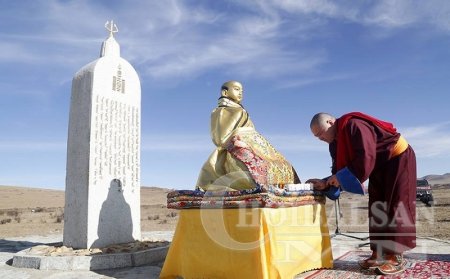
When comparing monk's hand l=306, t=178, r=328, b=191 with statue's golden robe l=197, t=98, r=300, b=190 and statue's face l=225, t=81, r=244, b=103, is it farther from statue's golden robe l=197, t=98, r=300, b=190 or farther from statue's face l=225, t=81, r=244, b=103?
statue's face l=225, t=81, r=244, b=103

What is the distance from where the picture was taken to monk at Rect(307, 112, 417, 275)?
369 centimetres

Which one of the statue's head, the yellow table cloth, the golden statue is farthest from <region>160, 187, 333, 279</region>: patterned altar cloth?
the statue's head

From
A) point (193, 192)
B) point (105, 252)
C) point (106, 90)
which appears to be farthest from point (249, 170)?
point (106, 90)

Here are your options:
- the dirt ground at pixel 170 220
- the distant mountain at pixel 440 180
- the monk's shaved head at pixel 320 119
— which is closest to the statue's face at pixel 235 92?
the monk's shaved head at pixel 320 119

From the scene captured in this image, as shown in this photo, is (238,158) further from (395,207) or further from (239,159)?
(395,207)

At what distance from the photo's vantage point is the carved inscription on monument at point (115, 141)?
18.3 feet

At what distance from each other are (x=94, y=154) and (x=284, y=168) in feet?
8.87

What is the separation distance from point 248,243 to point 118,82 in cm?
364

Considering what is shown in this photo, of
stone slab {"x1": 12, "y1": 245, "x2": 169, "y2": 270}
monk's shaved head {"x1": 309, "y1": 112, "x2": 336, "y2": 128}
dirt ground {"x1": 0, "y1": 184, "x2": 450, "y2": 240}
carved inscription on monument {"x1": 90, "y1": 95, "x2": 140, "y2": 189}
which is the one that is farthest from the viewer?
dirt ground {"x1": 0, "y1": 184, "x2": 450, "y2": 240}

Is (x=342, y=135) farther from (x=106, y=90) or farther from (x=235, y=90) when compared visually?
(x=106, y=90)

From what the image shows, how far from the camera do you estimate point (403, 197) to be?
3.84 metres

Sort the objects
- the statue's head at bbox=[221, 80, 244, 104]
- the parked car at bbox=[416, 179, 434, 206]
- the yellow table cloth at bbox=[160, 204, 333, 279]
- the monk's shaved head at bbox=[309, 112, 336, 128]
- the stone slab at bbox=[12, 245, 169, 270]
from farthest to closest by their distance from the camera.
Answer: the parked car at bbox=[416, 179, 434, 206] < the statue's head at bbox=[221, 80, 244, 104] < the stone slab at bbox=[12, 245, 169, 270] < the monk's shaved head at bbox=[309, 112, 336, 128] < the yellow table cloth at bbox=[160, 204, 333, 279]

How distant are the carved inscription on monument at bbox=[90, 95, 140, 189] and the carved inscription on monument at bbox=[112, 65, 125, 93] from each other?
0.22 metres

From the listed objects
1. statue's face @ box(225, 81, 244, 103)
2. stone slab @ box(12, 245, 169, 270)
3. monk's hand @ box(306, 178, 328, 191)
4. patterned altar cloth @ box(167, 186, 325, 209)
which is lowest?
stone slab @ box(12, 245, 169, 270)
